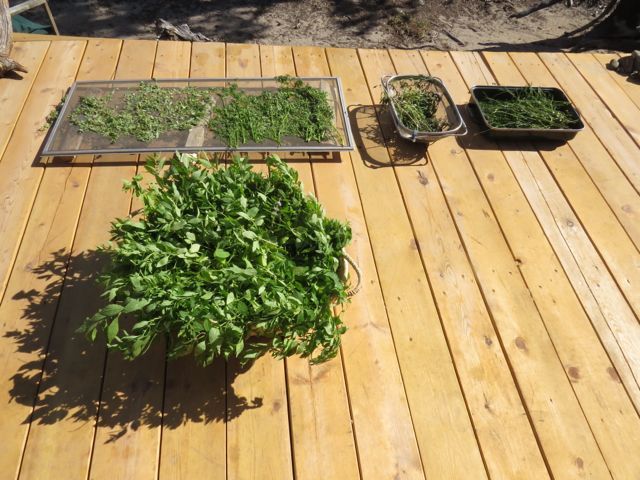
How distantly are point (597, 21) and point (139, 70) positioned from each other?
4.74 metres

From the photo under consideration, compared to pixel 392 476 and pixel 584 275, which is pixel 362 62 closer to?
pixel 584 275

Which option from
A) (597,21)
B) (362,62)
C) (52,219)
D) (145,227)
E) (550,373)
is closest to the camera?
(145,227)

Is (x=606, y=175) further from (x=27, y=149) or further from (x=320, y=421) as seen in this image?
(x=27, y=149)

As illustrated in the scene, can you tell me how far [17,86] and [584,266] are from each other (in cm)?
277

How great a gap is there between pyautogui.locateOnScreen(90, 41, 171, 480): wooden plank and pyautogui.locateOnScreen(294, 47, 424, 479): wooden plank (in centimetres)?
59

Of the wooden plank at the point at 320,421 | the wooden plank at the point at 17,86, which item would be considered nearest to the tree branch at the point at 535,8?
the wooden plank at the point at 17,86

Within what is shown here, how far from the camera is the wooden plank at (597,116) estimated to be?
2.32 metres

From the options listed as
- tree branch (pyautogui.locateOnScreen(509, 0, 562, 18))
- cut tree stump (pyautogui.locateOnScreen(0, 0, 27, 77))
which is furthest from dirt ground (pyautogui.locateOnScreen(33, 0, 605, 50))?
cut tree stump (pyautogui.locateOnScreen(0, 0, 27, 77))

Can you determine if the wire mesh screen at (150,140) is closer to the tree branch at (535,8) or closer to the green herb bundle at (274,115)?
the green herb bundle at (274,115)

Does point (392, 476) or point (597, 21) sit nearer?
point (392, 476)

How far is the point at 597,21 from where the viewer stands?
489 cm

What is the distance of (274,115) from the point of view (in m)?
2.22

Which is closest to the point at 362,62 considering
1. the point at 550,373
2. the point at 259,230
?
the point at 259,230

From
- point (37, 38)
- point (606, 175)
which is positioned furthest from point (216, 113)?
point (606, 175)
